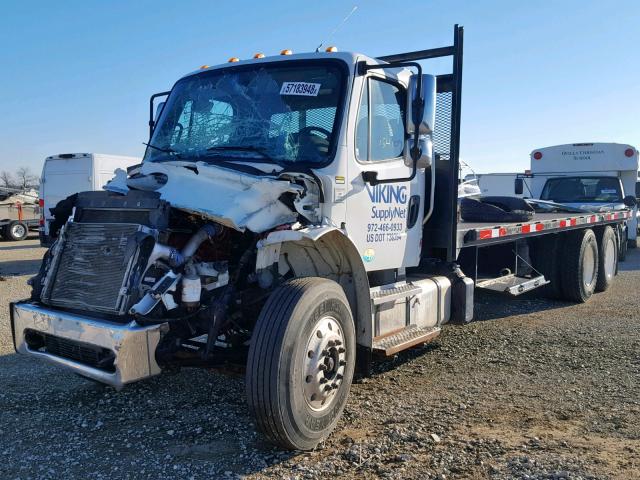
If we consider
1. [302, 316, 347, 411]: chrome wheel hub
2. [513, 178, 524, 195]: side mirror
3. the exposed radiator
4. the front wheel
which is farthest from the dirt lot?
[513, 178, 524, 195]: side mirror

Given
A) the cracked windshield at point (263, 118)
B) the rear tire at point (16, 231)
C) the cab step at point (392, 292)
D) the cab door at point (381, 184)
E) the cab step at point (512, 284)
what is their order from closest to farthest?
the cracked windshield at point (263, 118) < the cab door at point (381, 184) < the cab step at point (392, 292) < the cab step at point (512, 284) < the rear tire at point (16, 231)

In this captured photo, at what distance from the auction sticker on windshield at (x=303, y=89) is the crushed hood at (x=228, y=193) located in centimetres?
90

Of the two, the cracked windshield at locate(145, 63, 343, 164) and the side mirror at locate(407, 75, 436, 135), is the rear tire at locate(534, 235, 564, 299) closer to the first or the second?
the side mirror at locate(407, 75, 436, 135)

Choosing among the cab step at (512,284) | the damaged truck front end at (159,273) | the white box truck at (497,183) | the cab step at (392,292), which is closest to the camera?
the damaged truck front end at (159,273)

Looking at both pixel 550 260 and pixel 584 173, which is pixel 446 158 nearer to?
pixel 550 260

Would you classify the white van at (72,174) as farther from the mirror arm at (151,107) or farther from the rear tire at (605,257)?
the rear tire at (605,257)

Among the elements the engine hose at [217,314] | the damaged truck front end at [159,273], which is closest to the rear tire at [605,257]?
the damaged truck front end at [159,273]

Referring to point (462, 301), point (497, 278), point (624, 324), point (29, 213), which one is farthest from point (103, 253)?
point (29, 213)

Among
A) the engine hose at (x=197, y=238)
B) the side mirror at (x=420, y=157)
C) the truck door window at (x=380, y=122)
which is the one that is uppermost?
the truck door window at (x=380, y=122)

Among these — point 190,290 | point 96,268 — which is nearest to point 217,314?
point 190,290

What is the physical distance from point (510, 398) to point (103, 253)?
331 cm

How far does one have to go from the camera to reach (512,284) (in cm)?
742

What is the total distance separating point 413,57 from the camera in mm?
5855

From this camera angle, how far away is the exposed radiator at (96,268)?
3732 mm
